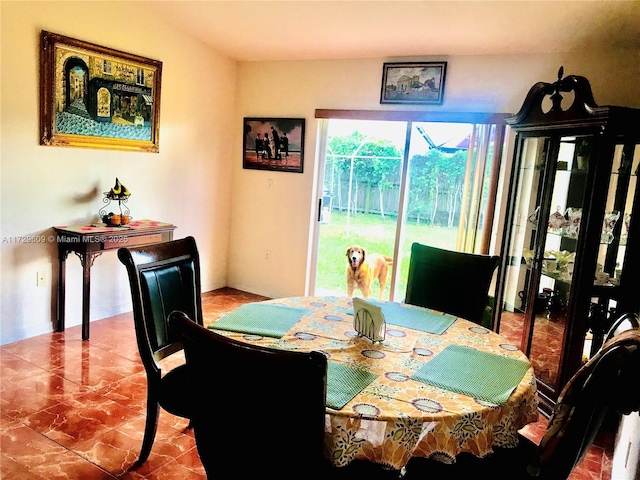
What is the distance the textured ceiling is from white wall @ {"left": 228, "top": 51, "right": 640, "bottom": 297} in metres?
0.11

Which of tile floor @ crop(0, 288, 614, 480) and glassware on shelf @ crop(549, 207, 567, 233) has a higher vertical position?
glassware on shelf @ crop(549, 207, 567, 233)

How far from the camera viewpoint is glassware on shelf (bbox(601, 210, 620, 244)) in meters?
2.60

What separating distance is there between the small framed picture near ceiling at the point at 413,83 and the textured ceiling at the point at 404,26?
0.35 ft

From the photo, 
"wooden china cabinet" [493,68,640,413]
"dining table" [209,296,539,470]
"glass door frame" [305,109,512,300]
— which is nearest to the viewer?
"dining table" [209,296,539,470]

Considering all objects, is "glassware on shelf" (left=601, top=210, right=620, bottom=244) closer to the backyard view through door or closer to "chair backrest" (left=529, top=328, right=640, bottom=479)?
the backyard view through door

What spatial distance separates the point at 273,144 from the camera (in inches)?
186

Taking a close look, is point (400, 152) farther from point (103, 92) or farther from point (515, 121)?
point (103, 92)

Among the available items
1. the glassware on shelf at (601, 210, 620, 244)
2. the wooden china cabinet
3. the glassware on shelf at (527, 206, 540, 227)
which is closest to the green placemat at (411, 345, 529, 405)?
the wooden china cabinet

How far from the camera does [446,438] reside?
1293 millimetres

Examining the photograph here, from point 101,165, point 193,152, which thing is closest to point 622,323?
point 101,165

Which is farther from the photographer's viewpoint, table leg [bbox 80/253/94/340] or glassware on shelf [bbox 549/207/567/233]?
table leg [bbox 80/253/94/340]

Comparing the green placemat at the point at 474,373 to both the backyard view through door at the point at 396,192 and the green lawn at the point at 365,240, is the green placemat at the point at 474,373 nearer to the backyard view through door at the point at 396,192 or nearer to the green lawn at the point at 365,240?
the backyard view through door at the point at 396,192

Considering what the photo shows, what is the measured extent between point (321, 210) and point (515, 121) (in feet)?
6.77

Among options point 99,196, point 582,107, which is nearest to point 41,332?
point 99,196
